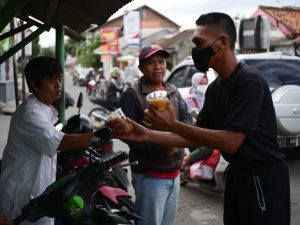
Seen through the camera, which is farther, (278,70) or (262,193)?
(278,70)

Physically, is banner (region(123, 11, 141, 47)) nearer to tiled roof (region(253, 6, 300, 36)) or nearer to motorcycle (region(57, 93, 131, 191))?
tiled roof (region(253, 6, 300, 36))

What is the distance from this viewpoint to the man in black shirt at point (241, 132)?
7.08 ft

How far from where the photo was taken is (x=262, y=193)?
90.3 inches

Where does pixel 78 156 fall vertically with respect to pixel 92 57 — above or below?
below

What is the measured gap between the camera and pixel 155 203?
3.17 m

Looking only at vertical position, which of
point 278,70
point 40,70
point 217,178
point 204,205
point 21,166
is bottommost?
point 204,205

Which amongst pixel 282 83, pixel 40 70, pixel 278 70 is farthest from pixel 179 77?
pixel 40 70

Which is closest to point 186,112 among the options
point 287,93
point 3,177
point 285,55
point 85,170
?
point 85,170

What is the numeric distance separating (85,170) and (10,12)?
943 mm

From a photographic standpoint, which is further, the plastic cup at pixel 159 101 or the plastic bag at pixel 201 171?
the plastic bag at pixel 201 171

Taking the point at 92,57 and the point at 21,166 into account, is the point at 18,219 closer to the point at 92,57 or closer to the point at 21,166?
the point at 21,166

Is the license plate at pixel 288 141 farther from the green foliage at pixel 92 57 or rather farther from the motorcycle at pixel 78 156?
the green foliage at pixel 92 57

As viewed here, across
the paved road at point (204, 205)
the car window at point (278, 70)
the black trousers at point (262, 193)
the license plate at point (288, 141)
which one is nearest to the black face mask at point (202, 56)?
the black trousers at point (262, 193)

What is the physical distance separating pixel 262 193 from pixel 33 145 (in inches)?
49.3
